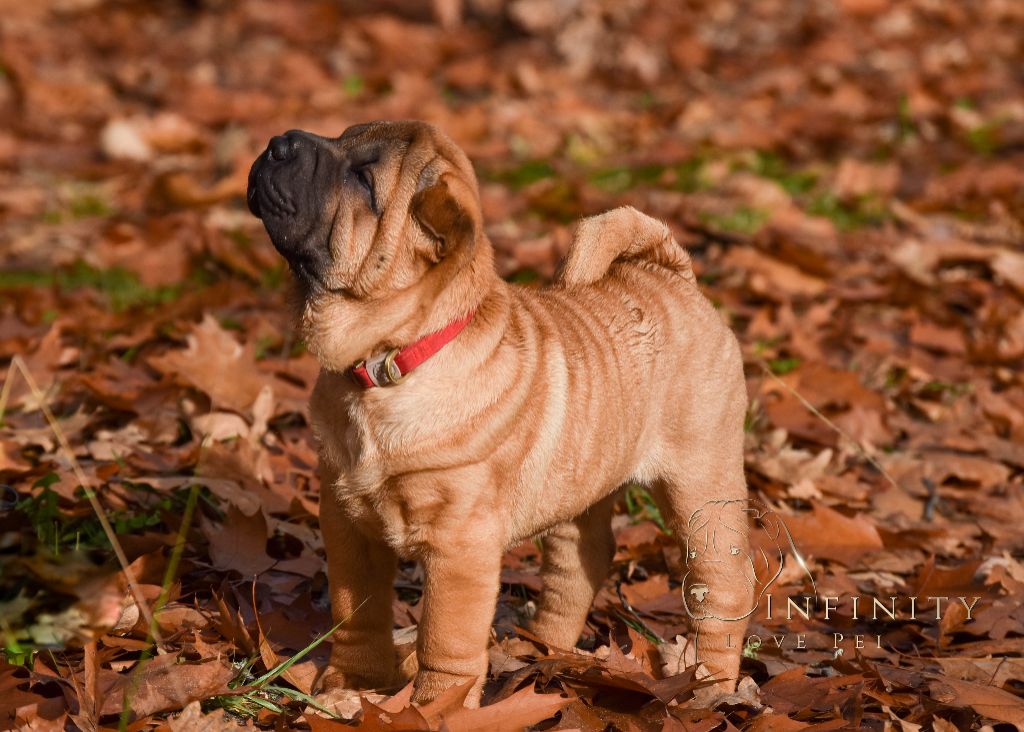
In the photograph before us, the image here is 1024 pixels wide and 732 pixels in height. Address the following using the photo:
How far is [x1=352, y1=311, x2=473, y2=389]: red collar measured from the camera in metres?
3.30

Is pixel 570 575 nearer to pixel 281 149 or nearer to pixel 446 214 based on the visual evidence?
pixel 446 214

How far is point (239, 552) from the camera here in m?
4.18

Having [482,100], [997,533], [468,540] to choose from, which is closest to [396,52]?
[482,100]

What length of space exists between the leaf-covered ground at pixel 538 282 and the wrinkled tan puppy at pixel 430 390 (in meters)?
0.30

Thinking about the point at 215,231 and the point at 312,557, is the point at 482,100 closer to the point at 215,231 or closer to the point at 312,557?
the point at 215,231

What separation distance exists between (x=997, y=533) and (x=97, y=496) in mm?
3586

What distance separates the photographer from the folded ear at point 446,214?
10.7 feet

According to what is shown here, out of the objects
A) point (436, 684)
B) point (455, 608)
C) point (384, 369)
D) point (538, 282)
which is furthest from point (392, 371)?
point (538, 282)

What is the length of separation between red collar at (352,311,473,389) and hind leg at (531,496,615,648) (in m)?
1.00

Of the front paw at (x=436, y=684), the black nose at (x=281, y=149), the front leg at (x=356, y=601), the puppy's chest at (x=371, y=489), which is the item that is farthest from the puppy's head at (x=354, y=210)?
the front paw at (x=436, y=684)

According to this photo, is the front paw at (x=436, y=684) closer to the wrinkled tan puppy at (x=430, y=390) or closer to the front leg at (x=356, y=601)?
Result: the wrinkled tan puppy at (x=430, y=390)

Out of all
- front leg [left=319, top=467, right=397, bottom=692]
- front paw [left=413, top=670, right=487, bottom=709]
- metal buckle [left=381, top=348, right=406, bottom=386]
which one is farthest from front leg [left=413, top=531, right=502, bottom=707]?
metal buckle [left=381, top=348, right=406, bottom=386]

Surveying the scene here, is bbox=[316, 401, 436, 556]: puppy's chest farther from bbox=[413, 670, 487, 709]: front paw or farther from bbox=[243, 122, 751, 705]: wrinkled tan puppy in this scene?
bbox=[413, 670, 487, 709]: front paw

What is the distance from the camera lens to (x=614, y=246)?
4.00 metres
